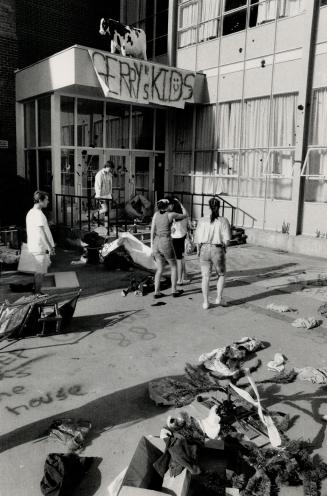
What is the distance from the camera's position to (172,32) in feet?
52.9

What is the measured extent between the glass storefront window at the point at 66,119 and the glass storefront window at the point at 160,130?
3.47 meters

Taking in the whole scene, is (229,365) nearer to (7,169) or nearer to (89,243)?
(89,243)

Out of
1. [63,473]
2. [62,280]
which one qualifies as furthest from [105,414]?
[62,280]

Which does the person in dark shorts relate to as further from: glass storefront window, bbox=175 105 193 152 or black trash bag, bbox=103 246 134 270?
glass storefront window, bbox=175 105 193 152

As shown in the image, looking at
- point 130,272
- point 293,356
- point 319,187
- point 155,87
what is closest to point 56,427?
point 293,356

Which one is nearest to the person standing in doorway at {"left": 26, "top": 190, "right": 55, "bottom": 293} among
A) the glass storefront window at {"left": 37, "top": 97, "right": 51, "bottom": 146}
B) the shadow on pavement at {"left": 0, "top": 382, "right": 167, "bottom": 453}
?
the shadow on pavement at {"left": 0, "top": 382, "right": 167, "bottom": 453}

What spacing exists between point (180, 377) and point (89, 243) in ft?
21.1

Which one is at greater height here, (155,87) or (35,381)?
(155,87)

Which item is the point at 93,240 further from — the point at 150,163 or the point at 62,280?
the point at 150,163

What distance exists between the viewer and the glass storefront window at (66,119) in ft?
46.5

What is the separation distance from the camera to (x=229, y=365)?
547 centimetres

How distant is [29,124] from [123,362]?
39.6ft

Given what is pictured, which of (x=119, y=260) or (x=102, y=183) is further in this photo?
(x=102, y=183)

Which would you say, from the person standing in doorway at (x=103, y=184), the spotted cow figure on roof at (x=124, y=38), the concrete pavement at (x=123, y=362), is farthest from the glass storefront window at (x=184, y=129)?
the concrete pavement at (x=123, y=362)
